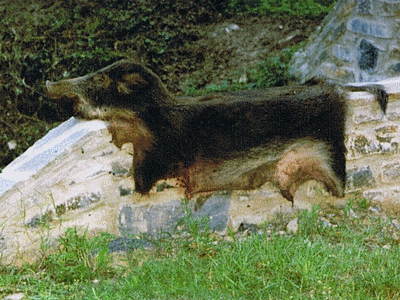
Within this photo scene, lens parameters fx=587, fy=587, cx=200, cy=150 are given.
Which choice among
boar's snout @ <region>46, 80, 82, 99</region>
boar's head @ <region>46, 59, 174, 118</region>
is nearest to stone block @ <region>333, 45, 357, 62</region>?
boar's head @ <region>46, 59, 174, 118</region>

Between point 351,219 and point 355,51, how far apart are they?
169cm

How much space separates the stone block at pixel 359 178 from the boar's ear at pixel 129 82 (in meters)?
1.40

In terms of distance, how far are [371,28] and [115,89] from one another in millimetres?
2353

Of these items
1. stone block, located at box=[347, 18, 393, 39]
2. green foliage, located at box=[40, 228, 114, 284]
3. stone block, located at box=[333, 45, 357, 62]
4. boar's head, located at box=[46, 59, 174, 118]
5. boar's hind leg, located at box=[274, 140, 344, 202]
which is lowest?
green foliage, located at box=[40, 228, 114, 284]

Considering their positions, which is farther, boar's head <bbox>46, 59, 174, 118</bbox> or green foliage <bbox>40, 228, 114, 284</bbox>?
boar's head <bbox>46, 59, 174, 118</bbox>

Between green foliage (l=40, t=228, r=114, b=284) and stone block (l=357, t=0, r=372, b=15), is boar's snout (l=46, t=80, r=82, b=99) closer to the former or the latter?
green foliage (l=40, t=228, r=114, b=284)

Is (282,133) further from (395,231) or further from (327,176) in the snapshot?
(395,231)

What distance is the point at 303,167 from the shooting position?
356cm

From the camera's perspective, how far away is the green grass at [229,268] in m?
2.66

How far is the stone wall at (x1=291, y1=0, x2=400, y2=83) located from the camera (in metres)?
4.60

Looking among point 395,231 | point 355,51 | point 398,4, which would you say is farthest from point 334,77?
point 395,231

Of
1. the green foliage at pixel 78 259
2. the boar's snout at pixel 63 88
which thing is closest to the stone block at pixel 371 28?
the boar's snout at pixel 63 88

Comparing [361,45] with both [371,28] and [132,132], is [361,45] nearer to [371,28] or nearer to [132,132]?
[371,28]

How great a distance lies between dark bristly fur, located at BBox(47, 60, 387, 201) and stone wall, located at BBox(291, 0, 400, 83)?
3.71ft
